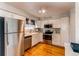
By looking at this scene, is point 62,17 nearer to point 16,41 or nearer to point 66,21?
point 66,21

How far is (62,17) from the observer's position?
669cm

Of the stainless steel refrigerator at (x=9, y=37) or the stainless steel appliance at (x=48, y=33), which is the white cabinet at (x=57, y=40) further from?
the stainless steel refrigerator at (x=9, y=37)

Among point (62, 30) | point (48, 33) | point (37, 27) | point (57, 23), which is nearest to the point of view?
point (62, 30)

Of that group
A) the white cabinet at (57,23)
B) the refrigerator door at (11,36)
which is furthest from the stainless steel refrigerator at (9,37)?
the white cabinet at (57,23)

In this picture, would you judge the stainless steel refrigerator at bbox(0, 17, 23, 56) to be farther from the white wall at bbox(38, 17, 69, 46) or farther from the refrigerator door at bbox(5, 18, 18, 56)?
the white wall at bbox(38, 17, 69, 46)

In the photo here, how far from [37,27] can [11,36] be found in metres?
5.26

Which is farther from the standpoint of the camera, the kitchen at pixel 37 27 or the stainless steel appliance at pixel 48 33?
the stainless steel appliance at pixel 48 33

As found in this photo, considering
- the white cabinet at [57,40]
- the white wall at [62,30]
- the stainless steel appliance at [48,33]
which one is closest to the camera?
the white wall at [62,30]

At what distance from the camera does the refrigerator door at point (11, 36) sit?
3.32 m

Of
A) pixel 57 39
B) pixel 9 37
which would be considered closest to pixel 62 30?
pixel 57 39

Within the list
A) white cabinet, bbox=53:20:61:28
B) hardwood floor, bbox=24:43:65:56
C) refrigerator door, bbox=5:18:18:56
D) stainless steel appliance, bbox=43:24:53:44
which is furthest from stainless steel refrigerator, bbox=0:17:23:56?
stainless steel appliance, bbox=43:24:53:44

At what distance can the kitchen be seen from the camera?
3.57 meters

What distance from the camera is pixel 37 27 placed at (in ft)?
28.8

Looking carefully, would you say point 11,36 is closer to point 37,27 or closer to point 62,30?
point 62,30
